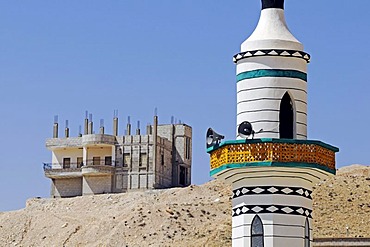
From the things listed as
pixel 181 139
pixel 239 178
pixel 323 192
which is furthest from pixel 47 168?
pixel 239 178

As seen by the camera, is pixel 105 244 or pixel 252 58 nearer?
pixel 252 58

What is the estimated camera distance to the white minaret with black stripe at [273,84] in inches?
667

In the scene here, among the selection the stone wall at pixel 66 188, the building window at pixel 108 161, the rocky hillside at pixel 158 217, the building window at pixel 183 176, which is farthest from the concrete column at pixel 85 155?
the building window at pixel 183 176

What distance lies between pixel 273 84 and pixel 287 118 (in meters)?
0.68

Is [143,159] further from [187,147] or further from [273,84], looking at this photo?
[273,84]

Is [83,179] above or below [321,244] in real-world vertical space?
above

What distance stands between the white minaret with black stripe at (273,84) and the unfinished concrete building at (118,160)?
6043 cm

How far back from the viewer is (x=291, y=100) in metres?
17.1

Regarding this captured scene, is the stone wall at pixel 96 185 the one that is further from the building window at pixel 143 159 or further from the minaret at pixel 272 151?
the minaret at pixel 272 151

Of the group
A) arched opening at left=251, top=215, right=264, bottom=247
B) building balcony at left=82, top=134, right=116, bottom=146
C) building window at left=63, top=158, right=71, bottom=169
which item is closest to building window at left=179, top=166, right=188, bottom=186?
building balcony at left=82, top=134, right=116, bottom=146

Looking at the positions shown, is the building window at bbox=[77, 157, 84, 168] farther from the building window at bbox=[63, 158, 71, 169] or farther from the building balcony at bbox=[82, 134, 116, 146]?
Result: the building balcony at bbox=[82, 134, 116, 146]

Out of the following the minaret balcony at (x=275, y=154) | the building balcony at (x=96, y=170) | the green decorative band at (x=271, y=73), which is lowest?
the minaret balcony at (x=275, y=154)

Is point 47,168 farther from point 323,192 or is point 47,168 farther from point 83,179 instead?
point 323,192

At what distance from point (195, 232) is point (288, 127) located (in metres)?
54.2
